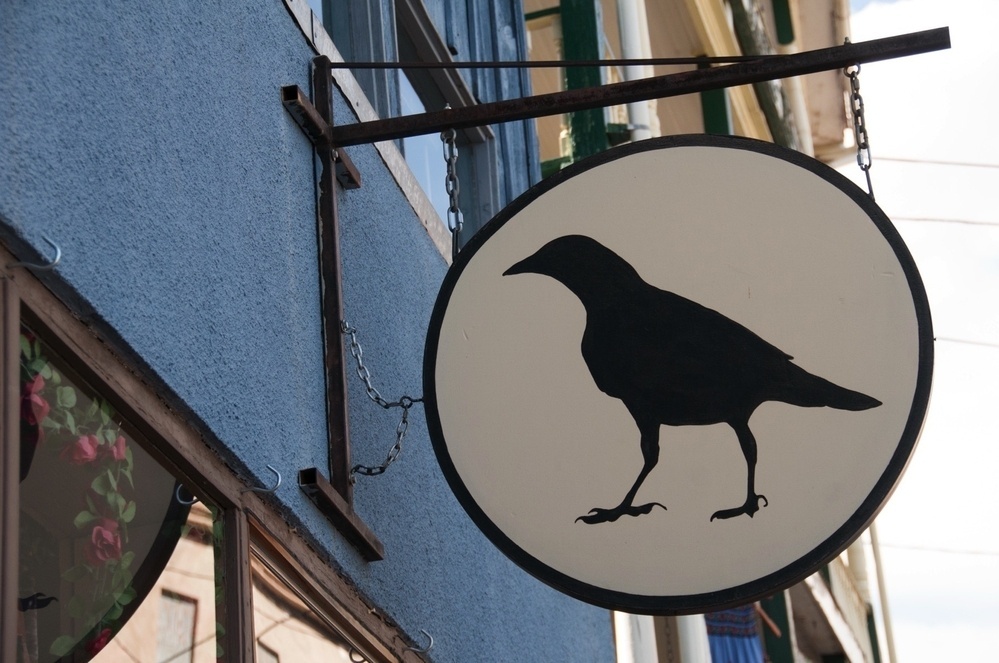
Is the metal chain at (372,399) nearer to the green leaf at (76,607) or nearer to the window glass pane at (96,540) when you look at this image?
the window glass pane at (96,540)

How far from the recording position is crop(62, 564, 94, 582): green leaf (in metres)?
2.84

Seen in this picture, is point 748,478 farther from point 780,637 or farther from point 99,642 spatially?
point 780,637

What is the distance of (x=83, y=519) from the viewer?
2949mm

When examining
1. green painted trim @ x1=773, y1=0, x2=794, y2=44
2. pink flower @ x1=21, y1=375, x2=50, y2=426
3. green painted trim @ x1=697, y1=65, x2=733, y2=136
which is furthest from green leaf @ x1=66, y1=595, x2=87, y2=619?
green painted trim @ x1=773, y1=0, x2=794, y2=44

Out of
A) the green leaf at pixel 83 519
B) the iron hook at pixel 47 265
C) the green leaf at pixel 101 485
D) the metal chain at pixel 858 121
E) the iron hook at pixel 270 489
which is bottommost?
the green leaf at pixel 83 519

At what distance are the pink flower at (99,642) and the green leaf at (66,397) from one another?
44cm

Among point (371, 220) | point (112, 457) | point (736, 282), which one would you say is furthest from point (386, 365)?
point (112, 457)

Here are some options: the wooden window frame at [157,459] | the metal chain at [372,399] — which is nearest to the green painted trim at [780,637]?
the metal chain at [372,399]

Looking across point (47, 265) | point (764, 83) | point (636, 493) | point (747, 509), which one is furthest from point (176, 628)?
point (764, 83)

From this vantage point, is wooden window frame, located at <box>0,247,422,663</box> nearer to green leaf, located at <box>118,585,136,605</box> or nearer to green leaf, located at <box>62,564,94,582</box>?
green leaf, located at <box>62,564,94,582</box>

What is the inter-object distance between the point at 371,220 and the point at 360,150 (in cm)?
24

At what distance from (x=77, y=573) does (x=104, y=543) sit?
0.13m

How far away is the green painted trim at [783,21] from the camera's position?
61.4ft

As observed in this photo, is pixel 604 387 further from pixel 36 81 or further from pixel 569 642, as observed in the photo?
pixel 569 642
